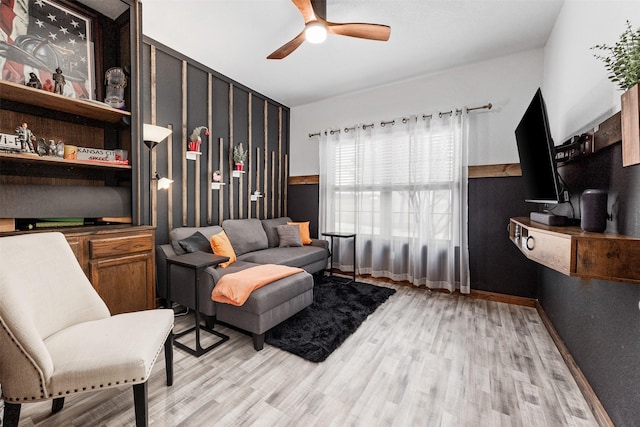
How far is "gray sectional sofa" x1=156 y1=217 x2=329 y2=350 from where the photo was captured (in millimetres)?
2092

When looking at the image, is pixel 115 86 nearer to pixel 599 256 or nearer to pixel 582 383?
pixel 599 256

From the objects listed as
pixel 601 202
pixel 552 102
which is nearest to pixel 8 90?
pixel 601 202

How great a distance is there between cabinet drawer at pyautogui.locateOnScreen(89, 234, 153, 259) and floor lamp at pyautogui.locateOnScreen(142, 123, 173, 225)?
0.75 metres

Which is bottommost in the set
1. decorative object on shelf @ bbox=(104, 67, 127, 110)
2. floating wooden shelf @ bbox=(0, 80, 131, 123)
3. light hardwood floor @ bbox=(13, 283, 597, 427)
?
light hardwood floor @ bbox=(13, 283, 597, 427)

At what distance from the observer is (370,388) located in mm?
1673

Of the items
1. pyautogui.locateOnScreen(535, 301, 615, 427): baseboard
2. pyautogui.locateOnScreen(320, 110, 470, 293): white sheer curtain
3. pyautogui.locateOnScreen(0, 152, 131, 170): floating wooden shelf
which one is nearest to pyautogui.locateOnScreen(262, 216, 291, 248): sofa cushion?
pyautogui.locateOnScreen(320, 110, 470, 293): white sheer curtain

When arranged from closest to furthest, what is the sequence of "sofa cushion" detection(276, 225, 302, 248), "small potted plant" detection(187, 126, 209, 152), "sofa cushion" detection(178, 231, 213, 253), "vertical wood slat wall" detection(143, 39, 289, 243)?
"sofa cushion" detection(178, 231, 213, 253) → "vertical wood slat wall" detection(143, 39, 289, 243) → "small potted plant" detection(187, 126, 209, 152) → "sofa cushion" detection(276, 225, 302, 248)

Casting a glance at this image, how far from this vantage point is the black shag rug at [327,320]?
2.11 metres

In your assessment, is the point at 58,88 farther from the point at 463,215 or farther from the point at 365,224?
the point at 463,215

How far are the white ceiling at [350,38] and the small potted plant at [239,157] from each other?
0.96 metres

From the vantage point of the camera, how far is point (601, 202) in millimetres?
1327

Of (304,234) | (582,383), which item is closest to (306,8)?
(304,234)

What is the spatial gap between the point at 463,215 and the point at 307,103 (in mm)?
3084

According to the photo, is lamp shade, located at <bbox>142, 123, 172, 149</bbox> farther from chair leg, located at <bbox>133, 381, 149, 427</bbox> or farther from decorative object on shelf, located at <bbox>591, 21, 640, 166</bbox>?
decorative object on shelf, located at <bbox>591, 21, 640, 166</bbox>
